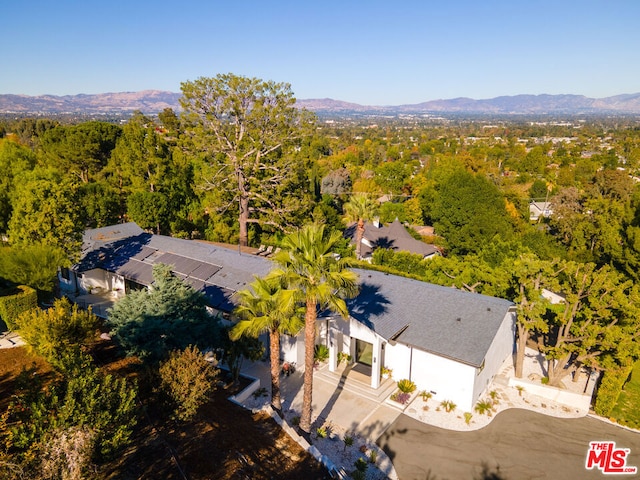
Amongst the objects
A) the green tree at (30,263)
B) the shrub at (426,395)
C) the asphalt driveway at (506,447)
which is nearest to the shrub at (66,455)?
the asphalt driveway at (506,447)

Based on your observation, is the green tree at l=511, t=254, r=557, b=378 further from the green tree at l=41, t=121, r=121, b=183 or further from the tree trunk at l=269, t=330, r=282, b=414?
the green tree at l=41, t=121, r=121, b=183

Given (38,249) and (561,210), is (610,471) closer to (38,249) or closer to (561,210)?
(38,249)

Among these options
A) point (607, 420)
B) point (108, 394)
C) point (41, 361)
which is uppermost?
point (108, 394)

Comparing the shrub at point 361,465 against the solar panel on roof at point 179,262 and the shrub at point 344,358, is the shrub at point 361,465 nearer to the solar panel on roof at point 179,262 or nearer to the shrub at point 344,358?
the shrub at point 344,358

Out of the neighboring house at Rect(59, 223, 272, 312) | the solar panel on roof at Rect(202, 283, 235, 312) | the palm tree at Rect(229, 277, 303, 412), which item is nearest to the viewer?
the palm tree at Rect(229, 277, 303, 412)

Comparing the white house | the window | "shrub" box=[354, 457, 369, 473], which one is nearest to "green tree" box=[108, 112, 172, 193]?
the window

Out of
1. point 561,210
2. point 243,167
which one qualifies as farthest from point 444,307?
point 561,210

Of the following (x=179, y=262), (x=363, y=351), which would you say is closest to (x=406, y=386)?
(x=363, y=351)
